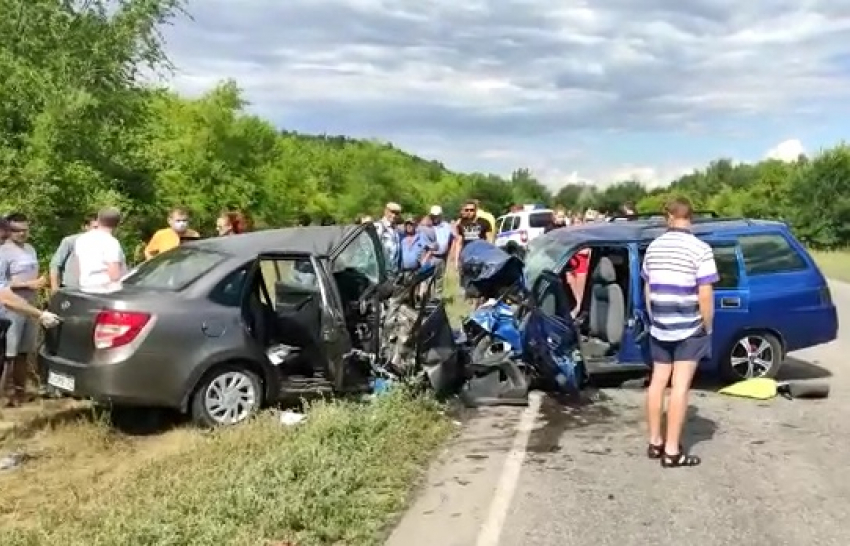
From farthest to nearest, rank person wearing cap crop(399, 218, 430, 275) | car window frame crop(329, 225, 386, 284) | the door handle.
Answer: person wearing cap crop(399, 218, 430, 275) → the door handle → car window frame crop(329, 225, 386, 284)

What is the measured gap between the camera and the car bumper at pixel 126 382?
7543 millimetres

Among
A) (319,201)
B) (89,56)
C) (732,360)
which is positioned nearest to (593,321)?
(732,360)

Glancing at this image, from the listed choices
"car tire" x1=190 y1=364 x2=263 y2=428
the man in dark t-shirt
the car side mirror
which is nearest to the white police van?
the man in dark t-shirt

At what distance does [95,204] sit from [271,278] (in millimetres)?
5596

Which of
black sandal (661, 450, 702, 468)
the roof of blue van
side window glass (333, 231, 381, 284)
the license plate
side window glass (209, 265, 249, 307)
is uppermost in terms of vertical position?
the roof of blue van

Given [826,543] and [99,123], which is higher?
[99,123]

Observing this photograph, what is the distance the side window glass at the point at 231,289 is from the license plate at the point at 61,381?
1.21 m

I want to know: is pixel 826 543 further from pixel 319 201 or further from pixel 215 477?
pixel 319 201

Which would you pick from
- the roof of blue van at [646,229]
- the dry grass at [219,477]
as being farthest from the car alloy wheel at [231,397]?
the roof of blue van at [646,229]

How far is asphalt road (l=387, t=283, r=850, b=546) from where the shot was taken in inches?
220

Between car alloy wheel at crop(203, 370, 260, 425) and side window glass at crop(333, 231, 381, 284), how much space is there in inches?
53.3

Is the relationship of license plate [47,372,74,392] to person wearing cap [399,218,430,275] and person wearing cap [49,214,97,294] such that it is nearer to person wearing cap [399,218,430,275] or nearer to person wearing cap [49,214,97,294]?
person wearing cap [49,214,97,294]

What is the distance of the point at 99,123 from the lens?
1526 cm

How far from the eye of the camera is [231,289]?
818cm
